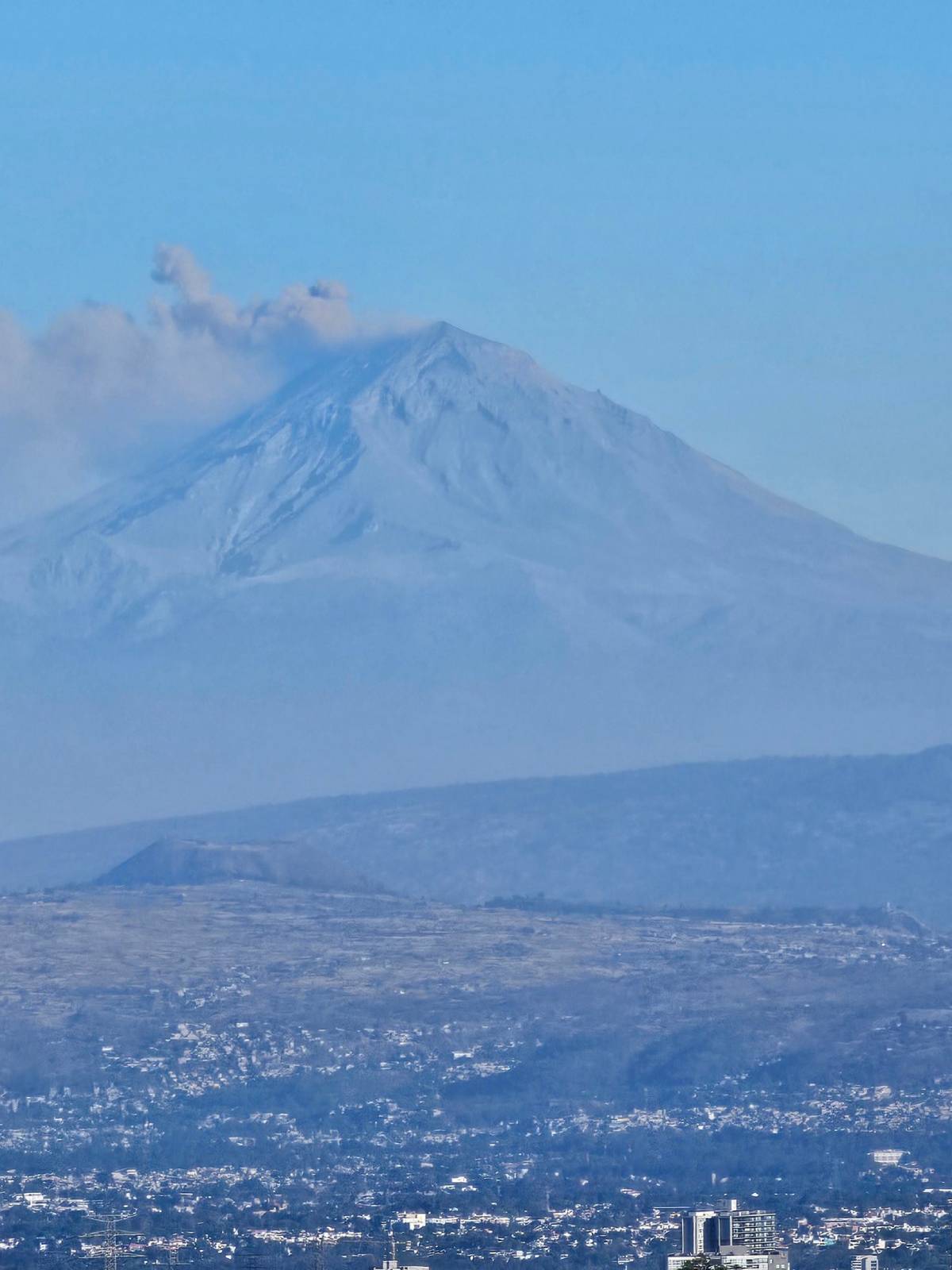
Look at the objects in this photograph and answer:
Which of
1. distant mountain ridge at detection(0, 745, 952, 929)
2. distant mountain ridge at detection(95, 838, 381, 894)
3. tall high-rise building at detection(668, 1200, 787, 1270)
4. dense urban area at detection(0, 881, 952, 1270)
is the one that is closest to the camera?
tall high-rise building at detection(668, 1200, 787, 1270)

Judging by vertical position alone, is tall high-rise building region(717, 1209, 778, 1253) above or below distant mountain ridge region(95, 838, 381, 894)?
below

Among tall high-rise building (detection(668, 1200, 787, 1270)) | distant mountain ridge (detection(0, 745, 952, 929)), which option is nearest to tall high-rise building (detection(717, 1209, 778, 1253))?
tall high-rise building (detection(668, 1200, 787, 1270))

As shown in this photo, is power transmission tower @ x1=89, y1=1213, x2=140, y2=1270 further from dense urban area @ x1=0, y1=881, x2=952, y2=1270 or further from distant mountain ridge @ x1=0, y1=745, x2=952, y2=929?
distant mountain ridge @ x1=0, y1=745, x2=952, y2=929

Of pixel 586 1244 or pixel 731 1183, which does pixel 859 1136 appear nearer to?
pixel 731 1183

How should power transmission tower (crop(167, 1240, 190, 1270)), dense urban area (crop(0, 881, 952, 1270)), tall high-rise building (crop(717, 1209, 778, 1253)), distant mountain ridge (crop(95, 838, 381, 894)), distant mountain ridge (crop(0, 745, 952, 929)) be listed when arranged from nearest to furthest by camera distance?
tall high-rise building (crop(717, 1209, 778, 1253)) → power transmission tower (crop(167, 1240, 190, 1270)) → dense urban area (crop(0, 881, 952, 1270)) → distant mountain ridge (crop(95, 838, 381, 894)) → distant mountain ridge (crop(0, 745, 952, 929))

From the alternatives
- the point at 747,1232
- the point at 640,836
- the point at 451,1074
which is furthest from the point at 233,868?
the point at 747,1232

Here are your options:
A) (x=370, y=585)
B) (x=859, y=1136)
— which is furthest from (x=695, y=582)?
(x=859, y=1136)

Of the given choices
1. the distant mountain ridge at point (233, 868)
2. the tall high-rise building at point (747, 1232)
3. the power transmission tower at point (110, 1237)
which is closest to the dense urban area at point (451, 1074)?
the power transmission tower at point (110, 1237)
